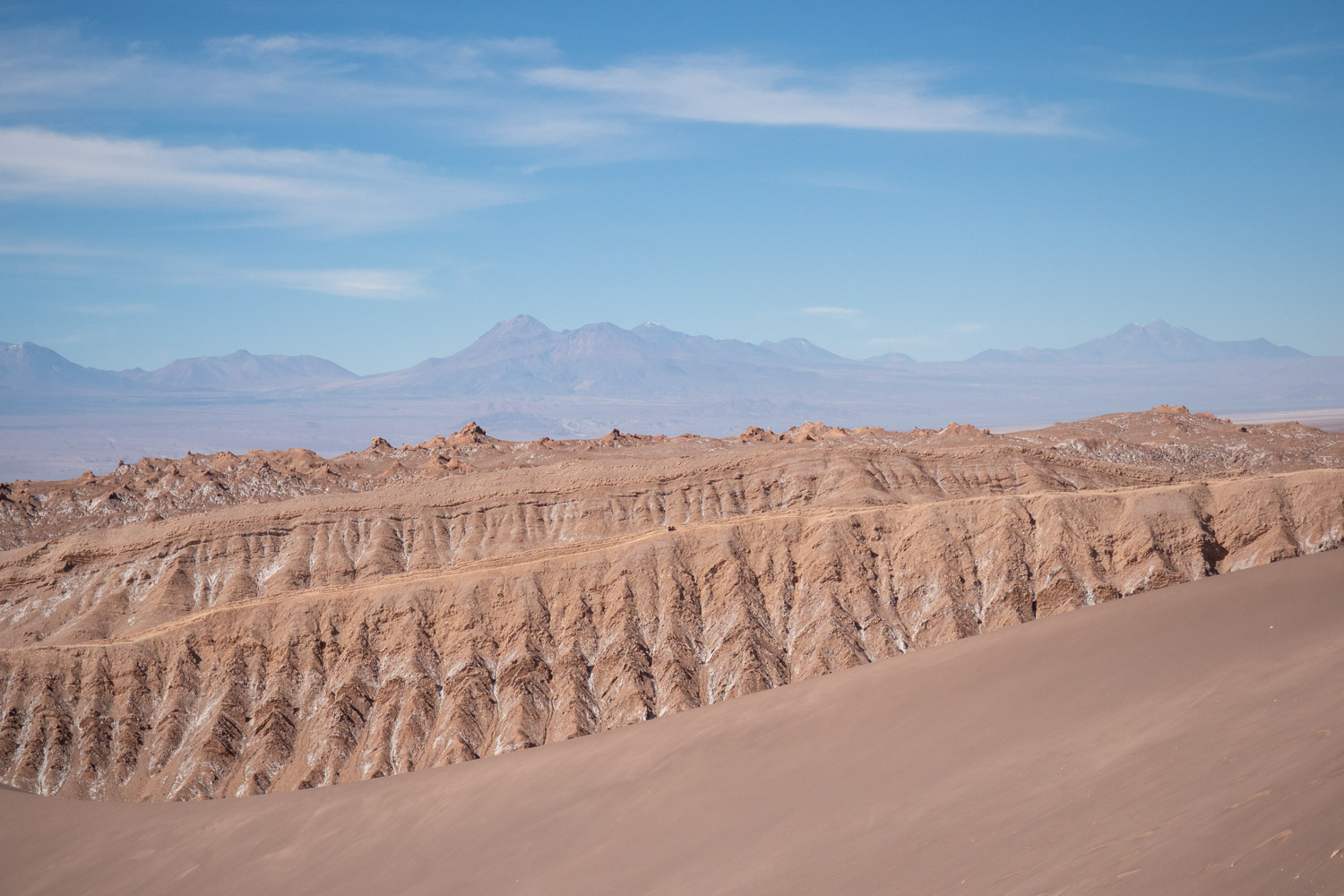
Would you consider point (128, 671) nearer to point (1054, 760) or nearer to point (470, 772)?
point (470, 772)

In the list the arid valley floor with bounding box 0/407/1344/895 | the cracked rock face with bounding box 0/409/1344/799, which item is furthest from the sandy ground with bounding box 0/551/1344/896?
the cracked rock face with bounding box 0/409/1344/799

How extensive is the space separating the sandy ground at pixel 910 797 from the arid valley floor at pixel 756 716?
0.07m

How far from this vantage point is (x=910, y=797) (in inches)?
635

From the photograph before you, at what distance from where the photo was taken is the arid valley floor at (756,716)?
43.9ft

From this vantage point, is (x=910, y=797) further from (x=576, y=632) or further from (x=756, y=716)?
(x=576, y=632)

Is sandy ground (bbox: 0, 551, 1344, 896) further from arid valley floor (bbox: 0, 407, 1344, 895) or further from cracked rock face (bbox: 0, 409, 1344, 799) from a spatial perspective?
cracked rock face (bbox: 0, 409, 1344, 799)

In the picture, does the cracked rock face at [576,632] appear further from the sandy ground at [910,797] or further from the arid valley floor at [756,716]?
the sandy ground at [910,797]

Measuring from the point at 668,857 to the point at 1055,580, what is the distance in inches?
516

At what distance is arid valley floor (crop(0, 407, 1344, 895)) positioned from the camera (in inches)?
526

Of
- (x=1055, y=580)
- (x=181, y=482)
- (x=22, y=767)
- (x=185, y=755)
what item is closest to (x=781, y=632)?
(x=1055, y=580)

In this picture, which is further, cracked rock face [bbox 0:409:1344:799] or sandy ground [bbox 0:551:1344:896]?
cracked rock face [bbox 0:409:1344:799]

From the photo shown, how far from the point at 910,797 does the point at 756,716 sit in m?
5.40

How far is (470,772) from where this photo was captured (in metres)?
22.2

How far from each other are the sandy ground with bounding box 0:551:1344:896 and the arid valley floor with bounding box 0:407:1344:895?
0.07 m
